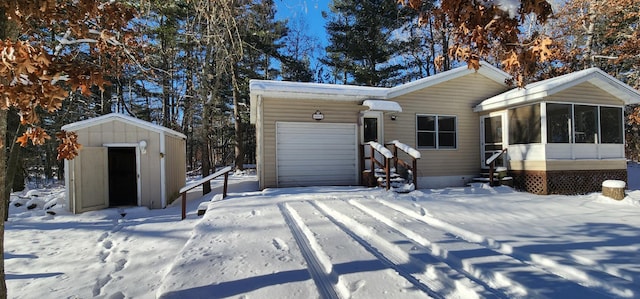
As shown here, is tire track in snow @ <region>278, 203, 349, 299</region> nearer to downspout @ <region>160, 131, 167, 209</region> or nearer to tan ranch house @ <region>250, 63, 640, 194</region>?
tan ranch house @ <region>250, 63, 640, 194</region>

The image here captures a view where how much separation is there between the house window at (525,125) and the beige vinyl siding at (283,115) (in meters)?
5.19

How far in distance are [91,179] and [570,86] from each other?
14.1 m

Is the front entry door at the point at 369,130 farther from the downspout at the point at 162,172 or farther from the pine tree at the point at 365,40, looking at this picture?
the pine tree at the point at 365,40

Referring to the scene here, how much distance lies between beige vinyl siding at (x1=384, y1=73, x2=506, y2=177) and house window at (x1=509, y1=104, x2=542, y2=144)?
4.56 feet

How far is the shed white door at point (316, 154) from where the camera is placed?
922 cm

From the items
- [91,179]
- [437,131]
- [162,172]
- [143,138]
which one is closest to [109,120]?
[143,138]

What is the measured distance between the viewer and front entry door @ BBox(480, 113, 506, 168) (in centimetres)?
1028

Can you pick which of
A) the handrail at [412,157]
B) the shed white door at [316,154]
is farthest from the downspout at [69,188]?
the handrail at [412,157]

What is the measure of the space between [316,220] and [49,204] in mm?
8952

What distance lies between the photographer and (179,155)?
12039 millimetres

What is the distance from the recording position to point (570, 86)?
29.4 ft

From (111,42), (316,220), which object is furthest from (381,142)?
(111,42)

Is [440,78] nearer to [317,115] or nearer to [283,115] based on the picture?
[317,115]

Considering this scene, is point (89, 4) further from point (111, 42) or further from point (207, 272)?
point (207, 272)
